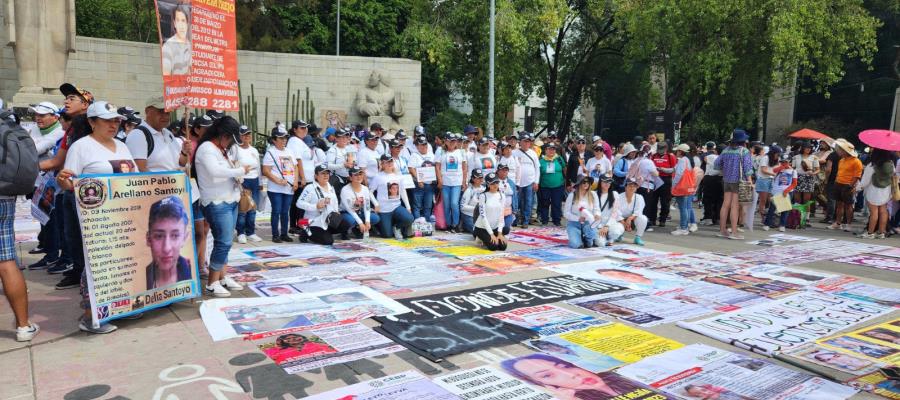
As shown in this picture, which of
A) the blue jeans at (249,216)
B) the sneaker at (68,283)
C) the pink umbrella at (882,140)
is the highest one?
the pink umbrella at (882,140)

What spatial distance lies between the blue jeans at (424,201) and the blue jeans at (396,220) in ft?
2.95

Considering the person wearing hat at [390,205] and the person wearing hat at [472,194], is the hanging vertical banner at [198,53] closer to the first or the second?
the person wearing hat at [390,205]

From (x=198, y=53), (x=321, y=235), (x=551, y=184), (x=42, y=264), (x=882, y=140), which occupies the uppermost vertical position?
(x=198, y=53)

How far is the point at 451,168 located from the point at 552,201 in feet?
7.86

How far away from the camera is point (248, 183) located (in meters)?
8.19

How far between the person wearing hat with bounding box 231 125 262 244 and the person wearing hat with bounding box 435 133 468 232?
124 inches

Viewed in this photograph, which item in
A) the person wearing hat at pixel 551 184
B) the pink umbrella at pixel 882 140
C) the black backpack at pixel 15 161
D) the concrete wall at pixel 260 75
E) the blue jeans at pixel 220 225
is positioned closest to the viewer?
the black backpack at pixel 15 161

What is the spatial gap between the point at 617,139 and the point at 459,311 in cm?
4089

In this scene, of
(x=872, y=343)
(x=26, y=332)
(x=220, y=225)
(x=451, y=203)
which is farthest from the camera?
(x=451, y=203)

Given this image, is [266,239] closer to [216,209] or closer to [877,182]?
[216,209]

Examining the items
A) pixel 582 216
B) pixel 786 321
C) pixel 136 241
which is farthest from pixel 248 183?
pixel 786 321

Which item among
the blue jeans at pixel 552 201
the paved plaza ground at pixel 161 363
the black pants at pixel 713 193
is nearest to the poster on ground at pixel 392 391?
the paved plaza ground at pixel 161 363

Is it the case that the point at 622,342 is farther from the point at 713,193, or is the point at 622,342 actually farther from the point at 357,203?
the point at 713,193

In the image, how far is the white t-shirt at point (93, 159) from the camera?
14.6ft
